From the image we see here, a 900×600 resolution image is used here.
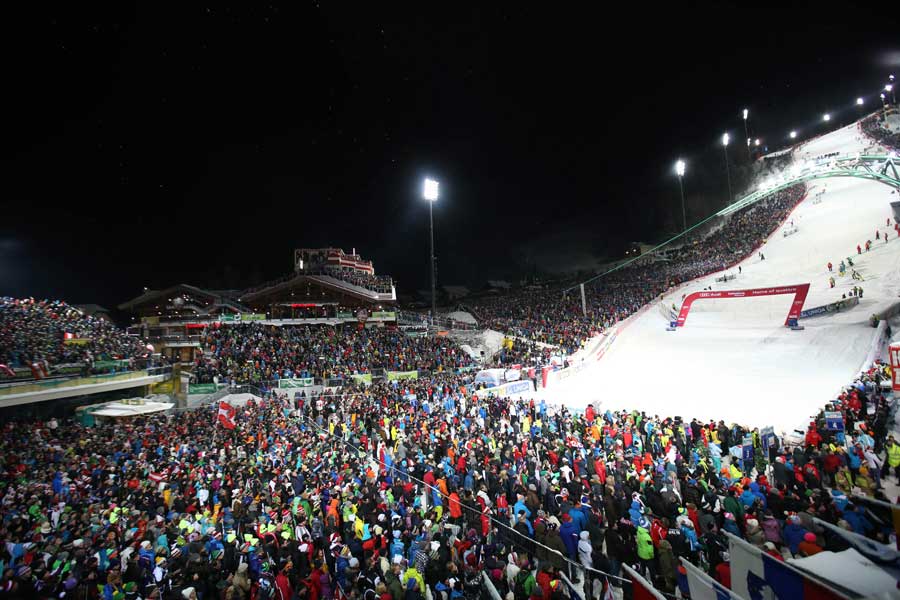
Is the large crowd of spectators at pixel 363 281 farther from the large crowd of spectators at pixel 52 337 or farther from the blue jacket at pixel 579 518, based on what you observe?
the blue jacket at pixel 579 518

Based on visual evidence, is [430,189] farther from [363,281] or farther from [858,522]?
[858,522]

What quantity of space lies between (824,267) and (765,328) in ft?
36.5

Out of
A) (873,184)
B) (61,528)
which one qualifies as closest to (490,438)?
(61,528)

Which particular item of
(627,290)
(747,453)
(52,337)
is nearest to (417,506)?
(747,453)

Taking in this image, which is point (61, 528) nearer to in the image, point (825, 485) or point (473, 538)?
point (473, 538)

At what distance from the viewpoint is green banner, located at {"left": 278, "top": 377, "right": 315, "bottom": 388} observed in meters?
20.4

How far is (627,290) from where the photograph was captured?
34938mm

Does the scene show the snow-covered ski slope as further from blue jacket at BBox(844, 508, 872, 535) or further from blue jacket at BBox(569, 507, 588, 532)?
blue jacket at BBox(569, 507, 588, 532)

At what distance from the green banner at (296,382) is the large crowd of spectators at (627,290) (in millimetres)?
14189

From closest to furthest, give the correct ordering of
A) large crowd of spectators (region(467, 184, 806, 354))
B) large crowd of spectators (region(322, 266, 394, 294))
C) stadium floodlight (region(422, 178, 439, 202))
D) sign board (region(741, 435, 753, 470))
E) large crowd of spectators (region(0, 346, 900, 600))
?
large crowd of spectators (region(0, 346, 900, 600))
sign board (region(741, 435, 753, 470))
large crowd of spectators (region(467, 184, 806, 354))
stadium floodlight (region(422, 178, 439, 202))
large crowd of spectators (region(322, 266, 394, 294))

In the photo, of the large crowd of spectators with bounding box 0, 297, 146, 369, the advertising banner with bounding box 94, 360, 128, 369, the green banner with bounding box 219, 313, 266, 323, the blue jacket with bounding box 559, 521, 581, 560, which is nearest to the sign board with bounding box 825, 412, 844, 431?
the blue jacket with bounding box 559, 521, 581, 560

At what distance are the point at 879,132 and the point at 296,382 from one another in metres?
68.4

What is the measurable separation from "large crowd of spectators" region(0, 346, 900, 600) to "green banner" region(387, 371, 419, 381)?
317 inches

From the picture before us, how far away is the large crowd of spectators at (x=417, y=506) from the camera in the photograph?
5.59m
